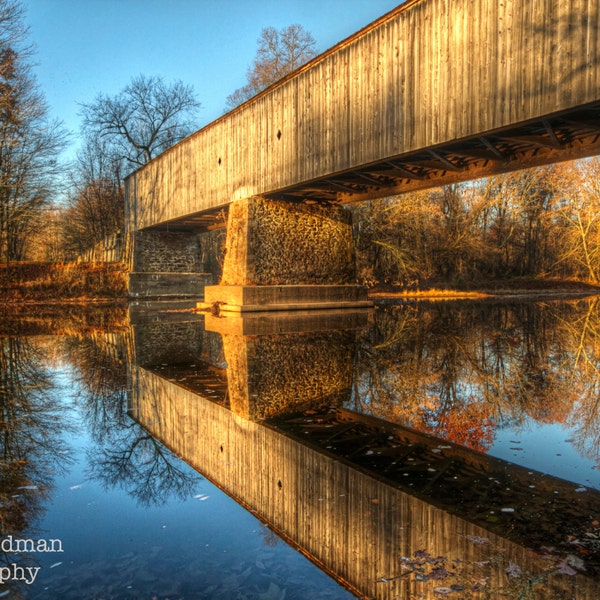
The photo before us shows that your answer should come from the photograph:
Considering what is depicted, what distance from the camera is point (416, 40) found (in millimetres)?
9172

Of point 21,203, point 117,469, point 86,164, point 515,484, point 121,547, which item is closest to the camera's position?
point 121,547

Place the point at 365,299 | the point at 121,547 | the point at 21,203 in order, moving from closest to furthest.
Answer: the point at 121,547 → the point at 365,299 → the point at 21,203

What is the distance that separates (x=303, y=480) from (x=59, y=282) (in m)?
20.9

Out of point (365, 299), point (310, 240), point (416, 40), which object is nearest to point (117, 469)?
point (416, 40)

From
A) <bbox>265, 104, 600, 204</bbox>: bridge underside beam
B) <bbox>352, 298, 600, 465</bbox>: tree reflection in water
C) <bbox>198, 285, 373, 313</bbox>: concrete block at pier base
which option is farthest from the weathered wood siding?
<bbox>352, 298, 600, 465</bbox>: tree reflection in water

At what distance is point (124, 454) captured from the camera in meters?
3.32

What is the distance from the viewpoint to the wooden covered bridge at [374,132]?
726cm

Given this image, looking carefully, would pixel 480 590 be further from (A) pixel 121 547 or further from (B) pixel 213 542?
(A) pixel 121 547

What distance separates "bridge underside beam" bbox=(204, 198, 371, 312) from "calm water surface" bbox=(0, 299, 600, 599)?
8.20 metres

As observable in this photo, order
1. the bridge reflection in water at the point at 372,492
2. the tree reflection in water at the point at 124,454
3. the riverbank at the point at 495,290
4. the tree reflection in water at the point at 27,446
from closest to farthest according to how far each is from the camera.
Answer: the bridge reflection in water at the point at 372,492, the tree reflection in water at the point at 27,446, the tree reflection in water at the point at 124,454, the riverbank at the point at 495,290

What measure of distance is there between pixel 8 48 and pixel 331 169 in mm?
14028

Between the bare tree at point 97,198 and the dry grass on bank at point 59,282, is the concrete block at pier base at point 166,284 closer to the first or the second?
the dry grass on bank at point 59,282

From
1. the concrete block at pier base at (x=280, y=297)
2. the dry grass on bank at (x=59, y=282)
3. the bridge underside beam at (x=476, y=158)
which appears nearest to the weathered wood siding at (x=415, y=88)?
the bridge underside beam at (x=476, y=158)

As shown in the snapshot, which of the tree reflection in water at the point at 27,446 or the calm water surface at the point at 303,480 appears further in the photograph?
the tree reflection in water at the point at 27,446
